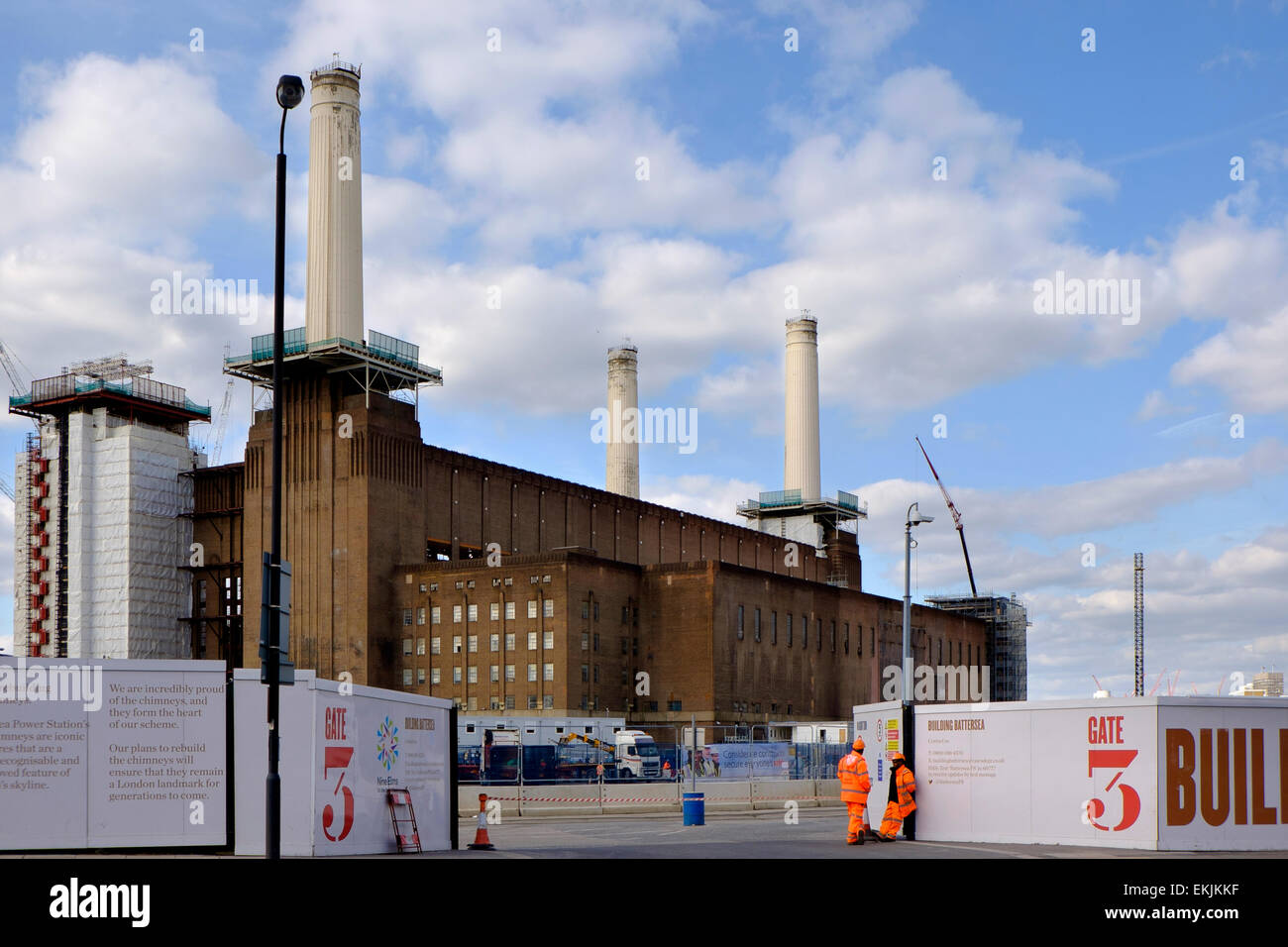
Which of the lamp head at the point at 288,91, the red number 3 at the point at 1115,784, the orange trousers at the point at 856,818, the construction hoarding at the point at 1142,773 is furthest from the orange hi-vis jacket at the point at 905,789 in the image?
the lamp head at the point at 288,91

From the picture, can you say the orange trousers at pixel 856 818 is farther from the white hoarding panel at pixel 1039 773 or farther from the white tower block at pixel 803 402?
the white tower block at pixel 803 402

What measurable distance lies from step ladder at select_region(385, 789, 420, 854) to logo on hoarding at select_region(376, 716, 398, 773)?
0.54 m

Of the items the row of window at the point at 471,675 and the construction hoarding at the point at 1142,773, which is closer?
the construction hoarding at the point at 1142,773

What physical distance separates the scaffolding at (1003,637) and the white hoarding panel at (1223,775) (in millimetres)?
130705

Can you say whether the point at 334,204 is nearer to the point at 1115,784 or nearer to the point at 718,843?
the point at 718,843

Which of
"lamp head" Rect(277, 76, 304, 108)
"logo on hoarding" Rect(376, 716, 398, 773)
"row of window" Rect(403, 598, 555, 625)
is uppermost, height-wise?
"lamp head" Rect(277, 76, 304, 108)

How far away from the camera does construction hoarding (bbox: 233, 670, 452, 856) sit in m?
23.2

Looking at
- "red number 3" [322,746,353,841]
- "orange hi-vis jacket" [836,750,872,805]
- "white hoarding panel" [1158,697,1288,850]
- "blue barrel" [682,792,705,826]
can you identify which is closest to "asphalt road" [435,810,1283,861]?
"blue barrel" [682,792,705,826]

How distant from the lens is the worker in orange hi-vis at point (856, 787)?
25328mm

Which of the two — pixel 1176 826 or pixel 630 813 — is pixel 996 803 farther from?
pixel 630 813

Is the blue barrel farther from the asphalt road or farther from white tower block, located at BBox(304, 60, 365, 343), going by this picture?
white tower block, located at BBox(304, 60, 365, 343)

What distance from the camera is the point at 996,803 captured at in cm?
2602

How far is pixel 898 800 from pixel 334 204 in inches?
2973
